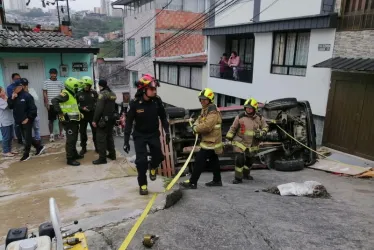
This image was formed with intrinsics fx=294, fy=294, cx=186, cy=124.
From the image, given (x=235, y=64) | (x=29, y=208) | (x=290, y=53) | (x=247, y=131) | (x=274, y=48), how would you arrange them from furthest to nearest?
(x=235, y=64)
(x=274, y=48)
(x=290, y=53)
(x=247, y=131)
(x=29, y=208)

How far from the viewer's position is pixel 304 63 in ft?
38.2

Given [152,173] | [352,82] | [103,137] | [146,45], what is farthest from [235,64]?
[146,45]

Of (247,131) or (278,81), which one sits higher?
(278,81)

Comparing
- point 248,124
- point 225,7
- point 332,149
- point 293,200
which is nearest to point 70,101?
point 248,124

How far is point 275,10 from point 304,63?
2647mm

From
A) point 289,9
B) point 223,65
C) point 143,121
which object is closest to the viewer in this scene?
point 143,121

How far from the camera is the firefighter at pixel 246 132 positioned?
5754 mm

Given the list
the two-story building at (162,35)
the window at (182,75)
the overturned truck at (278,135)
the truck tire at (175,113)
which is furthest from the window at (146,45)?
the truck tire at (175,113)

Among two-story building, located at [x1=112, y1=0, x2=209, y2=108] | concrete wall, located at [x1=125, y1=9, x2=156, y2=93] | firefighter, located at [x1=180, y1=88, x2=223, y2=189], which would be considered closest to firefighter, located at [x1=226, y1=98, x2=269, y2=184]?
firefighter, located at [x1=180, y1=88, x2=223, y2=189]

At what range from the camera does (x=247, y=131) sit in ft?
19.0

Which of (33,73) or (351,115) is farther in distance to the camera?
(351,115)

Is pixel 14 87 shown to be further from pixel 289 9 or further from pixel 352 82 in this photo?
pixel 289 9

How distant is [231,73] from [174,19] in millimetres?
11925

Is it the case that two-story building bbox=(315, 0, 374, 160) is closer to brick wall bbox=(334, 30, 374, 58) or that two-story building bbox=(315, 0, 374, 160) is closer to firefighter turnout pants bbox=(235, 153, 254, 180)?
brick wall bbox=(334, 30, 374, 58)
